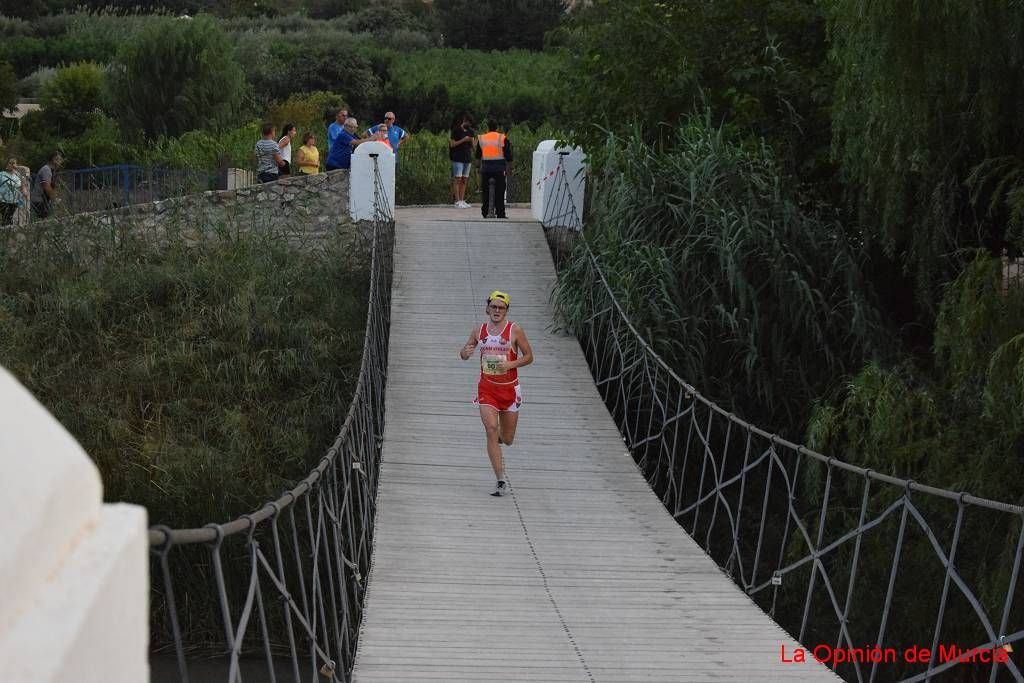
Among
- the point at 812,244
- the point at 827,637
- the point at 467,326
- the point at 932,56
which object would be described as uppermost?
the point at 932,56

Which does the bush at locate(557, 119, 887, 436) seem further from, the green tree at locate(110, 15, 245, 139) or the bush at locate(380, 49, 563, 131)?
the bush at locate(380, 49, 563, 131)

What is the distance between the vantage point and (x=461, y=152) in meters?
15.9

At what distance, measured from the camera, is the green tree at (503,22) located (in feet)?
134

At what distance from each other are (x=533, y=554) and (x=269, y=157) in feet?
30.9

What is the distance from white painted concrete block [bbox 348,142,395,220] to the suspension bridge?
10 centimetres

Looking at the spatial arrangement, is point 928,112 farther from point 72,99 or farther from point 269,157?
point 72,99

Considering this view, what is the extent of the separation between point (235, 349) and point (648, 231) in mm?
4159

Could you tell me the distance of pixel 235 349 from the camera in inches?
522

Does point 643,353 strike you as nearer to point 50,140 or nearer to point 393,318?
point 393,318

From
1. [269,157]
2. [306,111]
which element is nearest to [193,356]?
[269,157]

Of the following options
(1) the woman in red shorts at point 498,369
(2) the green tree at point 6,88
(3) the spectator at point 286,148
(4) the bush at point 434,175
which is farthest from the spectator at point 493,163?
(2) the green tree at point 6,88

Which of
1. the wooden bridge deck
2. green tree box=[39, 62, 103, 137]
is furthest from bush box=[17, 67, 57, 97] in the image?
the wooden bridge deck

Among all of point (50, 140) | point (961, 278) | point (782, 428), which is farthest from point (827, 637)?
point (50, 140)

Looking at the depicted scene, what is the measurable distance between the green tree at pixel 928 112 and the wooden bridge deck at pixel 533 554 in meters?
2.44
